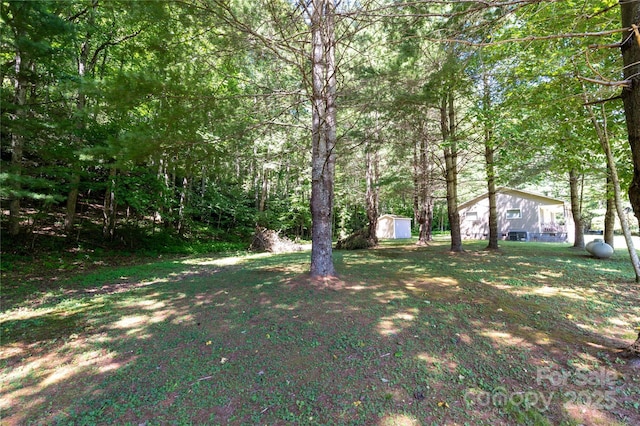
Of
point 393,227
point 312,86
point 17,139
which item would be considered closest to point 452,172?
point 312,86

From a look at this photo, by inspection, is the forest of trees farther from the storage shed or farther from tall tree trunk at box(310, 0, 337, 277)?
the storage shed

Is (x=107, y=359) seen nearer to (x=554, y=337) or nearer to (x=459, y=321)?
(x=459, y=321)

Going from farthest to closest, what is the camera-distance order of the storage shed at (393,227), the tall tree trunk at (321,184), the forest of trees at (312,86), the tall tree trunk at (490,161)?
the storage shed at (393,227)
the tall tree trunk at (490,161)
the tall tree trunk at (321,184)
the forest of trees at (312,86)

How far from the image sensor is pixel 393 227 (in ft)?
79.4

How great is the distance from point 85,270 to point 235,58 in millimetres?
6964

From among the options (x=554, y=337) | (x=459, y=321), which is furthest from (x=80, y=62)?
(x=554, y=337)

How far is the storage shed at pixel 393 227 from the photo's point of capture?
2416 centimetres

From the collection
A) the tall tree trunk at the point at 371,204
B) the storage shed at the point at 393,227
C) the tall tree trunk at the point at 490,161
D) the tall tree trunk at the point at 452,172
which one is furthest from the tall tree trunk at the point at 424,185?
the storage shed at the point at 393,227

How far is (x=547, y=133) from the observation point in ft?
21.9

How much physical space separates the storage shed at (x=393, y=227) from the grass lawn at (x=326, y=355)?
753 inches

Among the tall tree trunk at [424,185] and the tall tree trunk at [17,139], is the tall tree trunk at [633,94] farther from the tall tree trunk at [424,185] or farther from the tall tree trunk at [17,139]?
the tall tree trunk at [17,139]

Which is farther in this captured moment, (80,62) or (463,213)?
(463,213)

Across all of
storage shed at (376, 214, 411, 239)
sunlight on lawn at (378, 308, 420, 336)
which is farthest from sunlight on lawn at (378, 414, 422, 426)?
storage shed at (376, 214, 411, 239)

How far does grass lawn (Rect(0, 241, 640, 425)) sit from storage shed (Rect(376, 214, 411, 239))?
1914 centimetres
